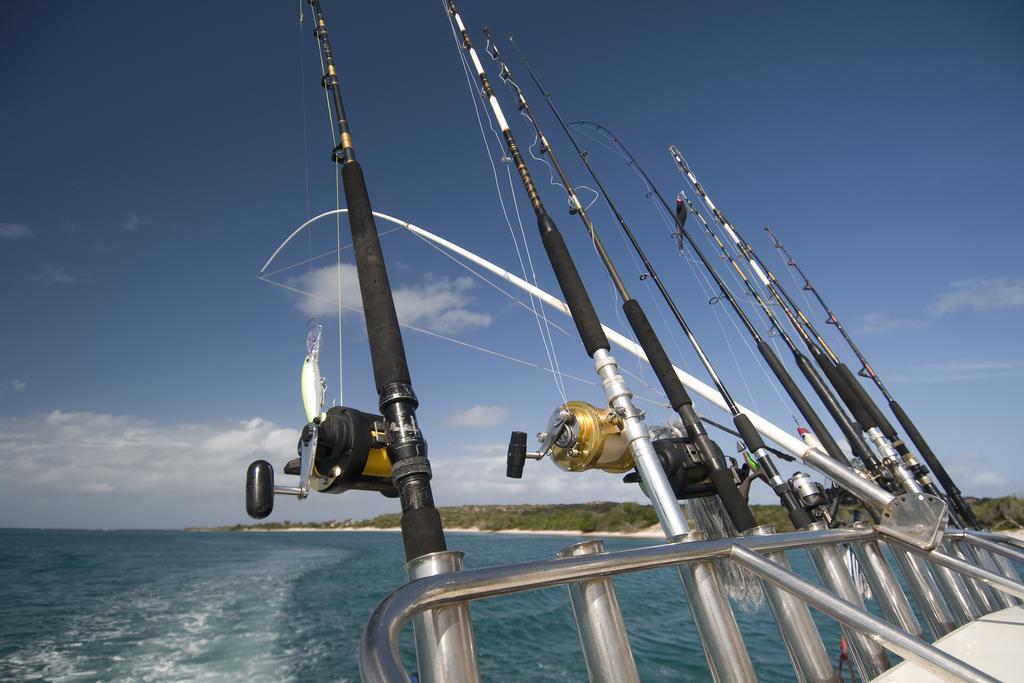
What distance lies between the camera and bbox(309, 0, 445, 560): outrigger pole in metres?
1.49

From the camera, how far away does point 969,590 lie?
2.57 metres

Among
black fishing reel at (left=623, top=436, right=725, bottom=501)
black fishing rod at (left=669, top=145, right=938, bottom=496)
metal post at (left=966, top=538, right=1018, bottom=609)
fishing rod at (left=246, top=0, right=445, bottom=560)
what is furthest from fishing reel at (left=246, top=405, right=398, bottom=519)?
black fishing rod at (left=669, top=145, right=938, bottom=496)

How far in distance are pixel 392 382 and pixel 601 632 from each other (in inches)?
43.2

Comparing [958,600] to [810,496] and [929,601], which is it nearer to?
[929,601]

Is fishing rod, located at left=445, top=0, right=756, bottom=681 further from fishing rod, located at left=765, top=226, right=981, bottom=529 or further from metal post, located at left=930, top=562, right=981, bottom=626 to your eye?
fishing rod, located at left=765, top=226, right=981, bottom=529

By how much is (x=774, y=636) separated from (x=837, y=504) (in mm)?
6187

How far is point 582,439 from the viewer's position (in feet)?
7.99

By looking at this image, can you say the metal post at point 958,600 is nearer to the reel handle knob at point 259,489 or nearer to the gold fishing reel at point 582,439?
the gold fishing reel at point 582,439

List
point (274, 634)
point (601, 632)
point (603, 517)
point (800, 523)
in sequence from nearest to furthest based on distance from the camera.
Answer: point (601, 632), point (800, 523), point (274, 634), point (603, 517)

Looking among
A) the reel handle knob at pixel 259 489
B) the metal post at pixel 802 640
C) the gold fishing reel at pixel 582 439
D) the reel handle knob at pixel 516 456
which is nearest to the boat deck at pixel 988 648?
the metal post at pixel 802 640

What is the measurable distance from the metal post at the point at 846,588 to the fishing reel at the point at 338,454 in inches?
64.9

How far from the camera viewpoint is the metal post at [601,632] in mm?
1136

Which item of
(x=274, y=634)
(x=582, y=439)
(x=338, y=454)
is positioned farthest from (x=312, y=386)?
(x=274, y=634)

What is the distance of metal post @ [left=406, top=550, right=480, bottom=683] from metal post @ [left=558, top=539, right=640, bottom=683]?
306 mm
